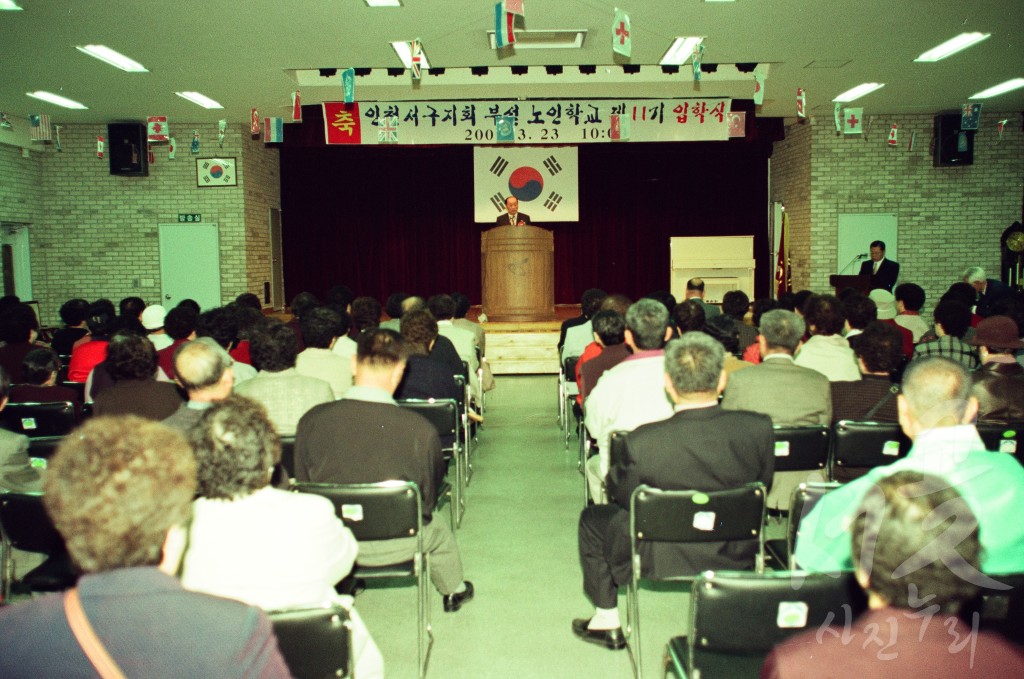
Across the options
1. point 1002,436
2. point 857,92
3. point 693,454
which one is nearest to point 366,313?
point 693,454

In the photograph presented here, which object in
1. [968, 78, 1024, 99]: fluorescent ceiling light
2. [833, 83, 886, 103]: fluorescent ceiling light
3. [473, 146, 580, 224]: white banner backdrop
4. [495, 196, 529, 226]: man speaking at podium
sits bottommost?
[495, 196, 529, 226]: man speaking at podium

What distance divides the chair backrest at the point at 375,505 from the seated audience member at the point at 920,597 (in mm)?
1602

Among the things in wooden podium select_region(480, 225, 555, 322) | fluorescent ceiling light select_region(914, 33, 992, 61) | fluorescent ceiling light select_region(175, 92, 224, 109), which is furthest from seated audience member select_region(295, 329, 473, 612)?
fluorescent ceiling light select_region(175, 92, 224, 109)

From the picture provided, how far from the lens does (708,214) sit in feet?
46.0

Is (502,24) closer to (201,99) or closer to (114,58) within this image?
(114,58)

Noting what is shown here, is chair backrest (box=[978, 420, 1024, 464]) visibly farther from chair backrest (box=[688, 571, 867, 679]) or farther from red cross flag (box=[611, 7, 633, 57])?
red cross flag (box=[611, 7, 633, 57])

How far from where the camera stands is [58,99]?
384 inches

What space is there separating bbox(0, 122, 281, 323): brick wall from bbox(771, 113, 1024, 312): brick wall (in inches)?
353

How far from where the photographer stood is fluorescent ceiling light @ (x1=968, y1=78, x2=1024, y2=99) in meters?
9.44

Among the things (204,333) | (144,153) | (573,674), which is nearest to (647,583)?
(573,674)

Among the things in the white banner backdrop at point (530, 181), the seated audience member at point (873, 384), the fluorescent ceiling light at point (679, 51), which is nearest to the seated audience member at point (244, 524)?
the seated audience member at point (873, 384)

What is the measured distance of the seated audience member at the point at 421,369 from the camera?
436 centimetres

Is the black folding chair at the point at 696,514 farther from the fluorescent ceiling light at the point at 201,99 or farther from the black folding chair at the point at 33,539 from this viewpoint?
the fluorescent ceiling light at the point at 201,99

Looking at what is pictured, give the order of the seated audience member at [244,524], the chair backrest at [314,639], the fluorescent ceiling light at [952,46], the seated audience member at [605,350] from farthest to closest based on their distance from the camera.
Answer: the fluorescent ceiling light at [952,46]
the seated audience member at [605,350]
the seated audience member at [244,524]
the chair backrest at [314,639]
